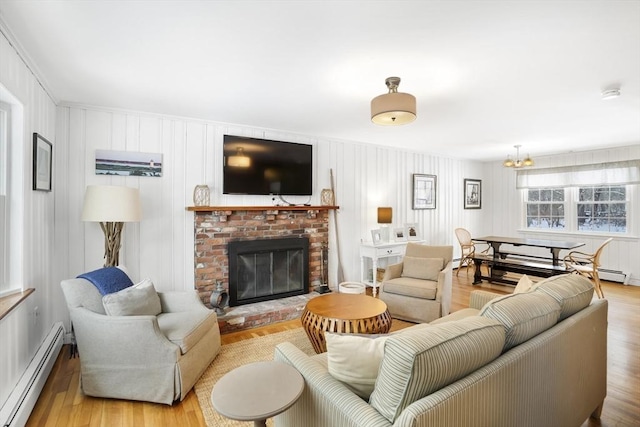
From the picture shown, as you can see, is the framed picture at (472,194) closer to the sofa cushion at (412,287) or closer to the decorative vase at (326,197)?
the decorative vase at (326,197)

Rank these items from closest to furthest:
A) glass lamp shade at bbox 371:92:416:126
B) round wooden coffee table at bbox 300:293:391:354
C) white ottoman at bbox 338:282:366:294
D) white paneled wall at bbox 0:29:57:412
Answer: white paneled wall at bbox 0:29:57:412 < glass lamp shade at bbox 371:92:416:126 < round wooden coffee table at bbox 300:293:391:354 < white ottoman at bbox 338:282:366:294

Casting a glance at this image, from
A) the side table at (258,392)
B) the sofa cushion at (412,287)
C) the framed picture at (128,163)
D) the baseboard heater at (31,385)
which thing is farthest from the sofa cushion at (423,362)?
the framed picture at (128,163)

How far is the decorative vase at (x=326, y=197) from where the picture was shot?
464cm

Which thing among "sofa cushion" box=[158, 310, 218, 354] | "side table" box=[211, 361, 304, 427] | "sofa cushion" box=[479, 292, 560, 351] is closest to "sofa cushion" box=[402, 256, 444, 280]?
"sofa cushion" box=[479, 292, 560, 351]

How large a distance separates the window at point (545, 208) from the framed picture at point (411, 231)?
2968 millimetres

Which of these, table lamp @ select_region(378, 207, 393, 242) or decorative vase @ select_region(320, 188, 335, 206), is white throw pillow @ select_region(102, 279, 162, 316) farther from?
table lamp @ select_region(378, 207, 393, 242)

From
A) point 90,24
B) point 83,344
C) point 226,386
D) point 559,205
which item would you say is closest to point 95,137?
point 90,24

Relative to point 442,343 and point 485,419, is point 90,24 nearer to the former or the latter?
point 442,343

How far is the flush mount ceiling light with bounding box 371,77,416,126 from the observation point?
2.30 m

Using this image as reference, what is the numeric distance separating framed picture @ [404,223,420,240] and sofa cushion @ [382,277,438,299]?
1.63 m

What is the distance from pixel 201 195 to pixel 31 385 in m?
2.16

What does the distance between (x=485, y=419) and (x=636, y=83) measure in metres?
3.11

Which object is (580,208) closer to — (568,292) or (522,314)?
(568,292)

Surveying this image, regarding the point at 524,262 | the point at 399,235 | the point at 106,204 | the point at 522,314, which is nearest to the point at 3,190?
the point at 106,204
